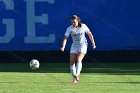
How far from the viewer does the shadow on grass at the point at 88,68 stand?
2198 cm

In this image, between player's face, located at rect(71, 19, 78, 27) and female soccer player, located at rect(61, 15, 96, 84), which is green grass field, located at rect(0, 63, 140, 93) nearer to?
female soccer player, located at rect(61, 15, 96, 84)

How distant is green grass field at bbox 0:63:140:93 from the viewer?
51.2ft

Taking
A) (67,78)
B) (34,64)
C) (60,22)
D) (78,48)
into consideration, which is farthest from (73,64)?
(60,22)

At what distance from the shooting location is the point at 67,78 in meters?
19.1

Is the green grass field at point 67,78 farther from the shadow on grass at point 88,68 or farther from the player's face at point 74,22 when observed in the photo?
the player's face at point 74,22

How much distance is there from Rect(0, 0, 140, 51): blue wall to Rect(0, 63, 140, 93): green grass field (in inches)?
34.2

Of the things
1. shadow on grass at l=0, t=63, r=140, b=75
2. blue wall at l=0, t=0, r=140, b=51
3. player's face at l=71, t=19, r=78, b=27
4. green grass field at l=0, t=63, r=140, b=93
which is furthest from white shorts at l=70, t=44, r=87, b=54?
blue wall at l=0, t=0, r=140, b=51

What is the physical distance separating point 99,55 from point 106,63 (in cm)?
44

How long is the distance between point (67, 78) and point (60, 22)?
6.36m

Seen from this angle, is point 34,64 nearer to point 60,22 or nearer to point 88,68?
point 88,68

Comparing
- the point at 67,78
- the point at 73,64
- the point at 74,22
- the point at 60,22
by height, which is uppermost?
the point at 74,22

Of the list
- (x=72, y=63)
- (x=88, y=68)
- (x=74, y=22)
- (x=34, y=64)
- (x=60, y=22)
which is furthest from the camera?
(x=60, y=22)

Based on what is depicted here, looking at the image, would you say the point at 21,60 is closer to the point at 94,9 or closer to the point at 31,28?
the point at 31,28

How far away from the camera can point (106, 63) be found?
25359mm
